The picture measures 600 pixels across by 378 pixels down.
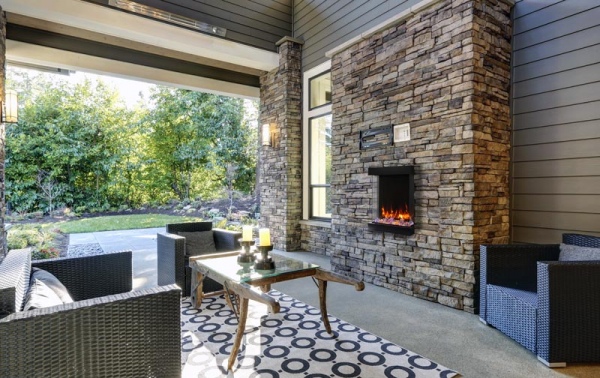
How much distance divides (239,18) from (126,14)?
1.74m

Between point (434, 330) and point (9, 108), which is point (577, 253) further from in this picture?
point (9, 108)

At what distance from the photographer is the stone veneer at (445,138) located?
3207mm

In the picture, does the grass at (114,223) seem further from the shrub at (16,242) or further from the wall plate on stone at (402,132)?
the wall plate on stone at (402,132)

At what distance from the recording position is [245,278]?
2.51 m

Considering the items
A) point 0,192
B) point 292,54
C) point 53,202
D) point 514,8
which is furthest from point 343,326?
point 53,202

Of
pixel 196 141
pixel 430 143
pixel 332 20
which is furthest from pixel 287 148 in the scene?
pixel 196 141

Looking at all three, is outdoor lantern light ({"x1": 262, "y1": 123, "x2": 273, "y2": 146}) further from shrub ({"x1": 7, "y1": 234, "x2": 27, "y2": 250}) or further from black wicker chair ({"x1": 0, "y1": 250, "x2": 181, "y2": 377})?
black wicker chair ({"x1": 0, "y1": 250, "x2": 181, "y2": 377})

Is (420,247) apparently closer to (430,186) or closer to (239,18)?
(430,186)

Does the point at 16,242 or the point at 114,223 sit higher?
the point at 16,242

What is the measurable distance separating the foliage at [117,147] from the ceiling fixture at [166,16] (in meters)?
6.35

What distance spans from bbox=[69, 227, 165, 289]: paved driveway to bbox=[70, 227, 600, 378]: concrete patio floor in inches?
1.8

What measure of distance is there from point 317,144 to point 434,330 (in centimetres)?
385

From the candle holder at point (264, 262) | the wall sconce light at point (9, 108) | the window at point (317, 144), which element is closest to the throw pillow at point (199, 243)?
the candle holder at point (264, 262)

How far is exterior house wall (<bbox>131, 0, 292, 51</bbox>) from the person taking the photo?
521 cm
